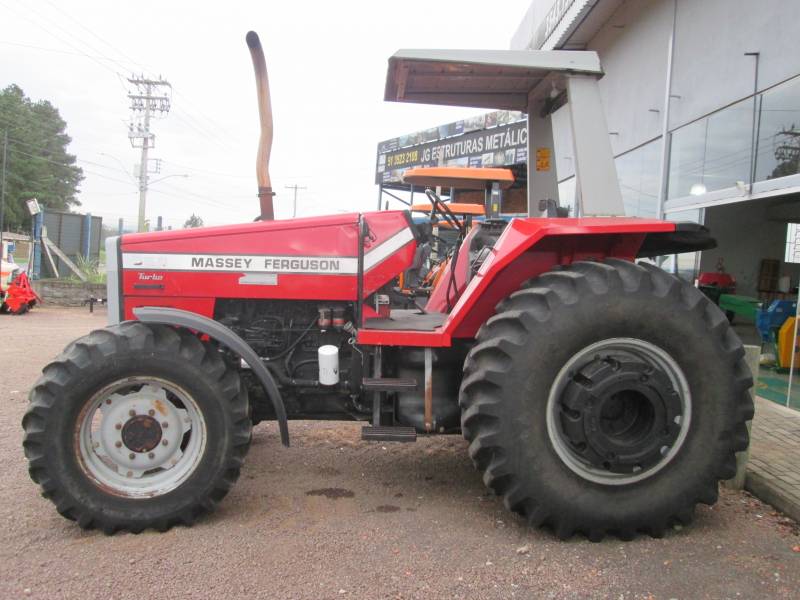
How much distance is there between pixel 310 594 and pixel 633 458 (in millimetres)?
1542

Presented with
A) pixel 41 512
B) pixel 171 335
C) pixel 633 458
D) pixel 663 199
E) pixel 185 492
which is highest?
pixel 663 199

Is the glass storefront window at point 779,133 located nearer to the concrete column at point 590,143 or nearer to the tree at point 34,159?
the concrete column at point 590,143

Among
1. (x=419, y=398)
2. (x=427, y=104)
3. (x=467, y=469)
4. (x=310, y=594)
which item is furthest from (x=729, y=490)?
(x=427, y=104)

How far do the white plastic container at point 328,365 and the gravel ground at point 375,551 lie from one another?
665 millimetres

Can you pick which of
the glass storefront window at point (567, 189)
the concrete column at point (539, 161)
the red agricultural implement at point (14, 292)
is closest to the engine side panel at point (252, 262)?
the concrete column at point (539, 161)

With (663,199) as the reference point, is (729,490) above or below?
below

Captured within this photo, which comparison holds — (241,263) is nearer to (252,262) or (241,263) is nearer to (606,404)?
(252,262)

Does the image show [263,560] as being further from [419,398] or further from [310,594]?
[419,398]

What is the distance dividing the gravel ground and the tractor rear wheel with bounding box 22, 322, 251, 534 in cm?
16

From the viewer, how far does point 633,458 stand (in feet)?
9.00

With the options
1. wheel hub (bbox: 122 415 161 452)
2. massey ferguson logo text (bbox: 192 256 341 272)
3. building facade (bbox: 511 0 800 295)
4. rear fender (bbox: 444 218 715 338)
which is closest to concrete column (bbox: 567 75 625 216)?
rear fender (bbox: 444 218 715 338)

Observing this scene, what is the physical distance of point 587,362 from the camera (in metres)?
2.80

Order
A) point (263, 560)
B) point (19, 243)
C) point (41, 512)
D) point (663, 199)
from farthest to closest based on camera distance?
point (19, 243)
point (663, 199)
point (41, 512)
point (263, 560)

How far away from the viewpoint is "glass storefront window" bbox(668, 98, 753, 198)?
636 centimetres
